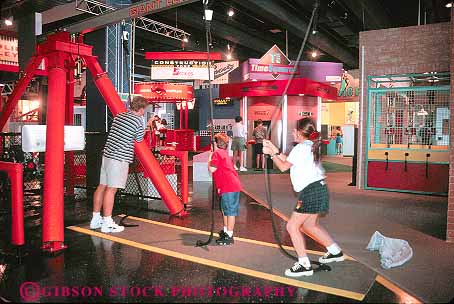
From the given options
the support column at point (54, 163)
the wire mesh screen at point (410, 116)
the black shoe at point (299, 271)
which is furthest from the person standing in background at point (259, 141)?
the black shoe at point (299, 271)

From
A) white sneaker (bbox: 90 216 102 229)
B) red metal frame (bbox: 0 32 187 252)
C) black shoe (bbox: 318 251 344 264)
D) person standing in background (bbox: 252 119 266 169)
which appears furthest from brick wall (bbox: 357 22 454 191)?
white sneaker (bbox: 90 216 102 229)

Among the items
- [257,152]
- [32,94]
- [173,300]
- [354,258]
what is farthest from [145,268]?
[32,94]

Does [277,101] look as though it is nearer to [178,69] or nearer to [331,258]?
[178,69]

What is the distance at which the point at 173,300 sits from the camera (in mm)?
3514

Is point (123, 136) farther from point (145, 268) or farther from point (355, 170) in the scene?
point (355, 170)

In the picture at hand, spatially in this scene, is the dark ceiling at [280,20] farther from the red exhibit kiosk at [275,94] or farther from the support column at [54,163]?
the support column at [54,163]

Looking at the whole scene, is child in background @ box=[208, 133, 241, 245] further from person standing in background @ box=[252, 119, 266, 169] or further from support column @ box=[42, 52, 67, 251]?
person standing in background @ box=[252, 119, 266, 169]

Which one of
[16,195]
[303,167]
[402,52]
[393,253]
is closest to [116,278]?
[16,195]

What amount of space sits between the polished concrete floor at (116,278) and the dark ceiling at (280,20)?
9.16 m

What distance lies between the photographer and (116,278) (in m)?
4.02

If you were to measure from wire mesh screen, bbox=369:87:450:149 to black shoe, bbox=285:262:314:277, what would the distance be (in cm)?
684

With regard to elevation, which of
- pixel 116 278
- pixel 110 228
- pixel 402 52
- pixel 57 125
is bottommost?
pixel 116 278

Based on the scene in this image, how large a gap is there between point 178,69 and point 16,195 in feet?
37.1

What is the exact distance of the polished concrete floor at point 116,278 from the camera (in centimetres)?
357
